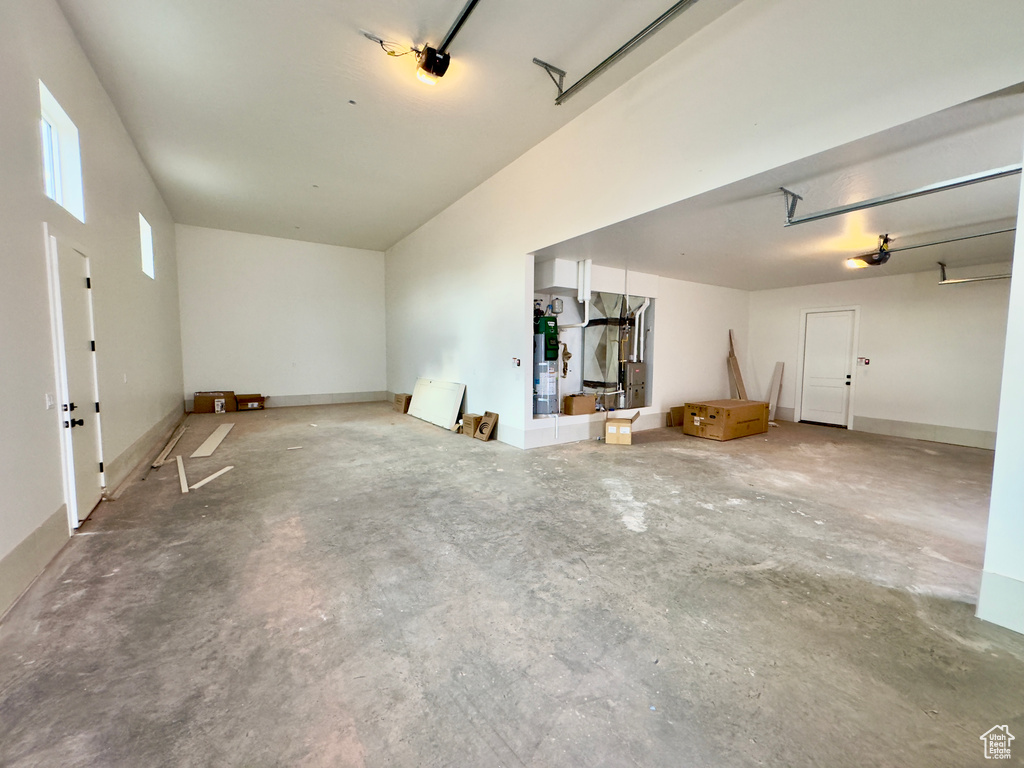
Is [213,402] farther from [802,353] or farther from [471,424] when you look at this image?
[802,353]

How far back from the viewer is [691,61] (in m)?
3.20

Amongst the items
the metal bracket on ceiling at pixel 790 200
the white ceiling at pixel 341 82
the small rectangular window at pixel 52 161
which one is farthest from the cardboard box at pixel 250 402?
the metal bracket on ceiling at pixel 790 200

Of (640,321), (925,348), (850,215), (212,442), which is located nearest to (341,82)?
(212,442)

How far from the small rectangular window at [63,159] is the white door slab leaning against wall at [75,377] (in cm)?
45

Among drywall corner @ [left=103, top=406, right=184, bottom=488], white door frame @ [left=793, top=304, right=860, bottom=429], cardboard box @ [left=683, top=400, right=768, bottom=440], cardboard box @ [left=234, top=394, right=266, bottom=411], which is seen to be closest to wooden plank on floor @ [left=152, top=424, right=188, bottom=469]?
drywall corner @ [left=103, top=406, right=184, bottom=488]

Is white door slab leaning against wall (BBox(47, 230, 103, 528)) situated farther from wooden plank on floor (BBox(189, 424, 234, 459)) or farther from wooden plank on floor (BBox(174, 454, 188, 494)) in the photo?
wooden plank on floor (BBox(189, 424, 234, 459))

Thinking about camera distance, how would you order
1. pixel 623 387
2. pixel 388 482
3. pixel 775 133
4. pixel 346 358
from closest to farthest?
1. pixel 775 133
2. pixel 388 482
3. pixel 623 387
4. pixel 346 358

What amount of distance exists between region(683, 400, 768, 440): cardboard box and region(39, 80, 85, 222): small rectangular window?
304 inches

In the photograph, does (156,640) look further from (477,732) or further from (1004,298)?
(1004,298)

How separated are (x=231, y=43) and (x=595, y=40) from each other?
3.05 metres

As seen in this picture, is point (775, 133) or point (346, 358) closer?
point (775, 133)

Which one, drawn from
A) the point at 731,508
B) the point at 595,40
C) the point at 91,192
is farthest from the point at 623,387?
the point at 91,192

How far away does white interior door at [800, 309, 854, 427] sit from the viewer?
23.6ft

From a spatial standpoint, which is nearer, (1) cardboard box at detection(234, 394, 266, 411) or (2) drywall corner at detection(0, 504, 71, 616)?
(2) drywall corner at detection(0, 504, 71, 616)
